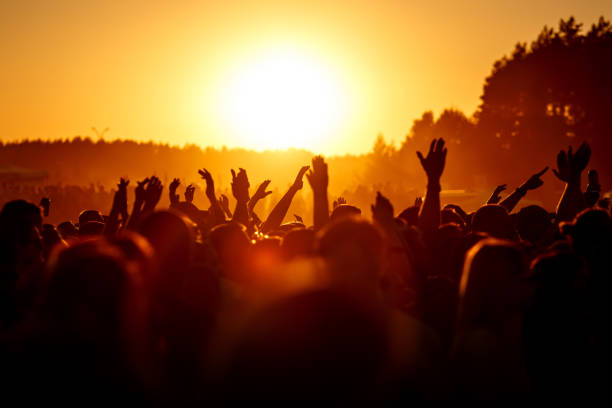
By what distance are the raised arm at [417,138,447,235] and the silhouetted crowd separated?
359 millimetres

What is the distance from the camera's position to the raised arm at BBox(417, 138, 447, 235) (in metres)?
5.62

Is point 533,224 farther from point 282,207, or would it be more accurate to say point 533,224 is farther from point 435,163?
point 282,207

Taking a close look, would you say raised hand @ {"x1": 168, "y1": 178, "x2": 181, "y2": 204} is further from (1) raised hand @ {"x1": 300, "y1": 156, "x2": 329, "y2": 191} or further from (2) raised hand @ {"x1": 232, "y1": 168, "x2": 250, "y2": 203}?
(1) raised hand @ {"x1": 300, "y1": 156, "x2": 329, "y2": 191}

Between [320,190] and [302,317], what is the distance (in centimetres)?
290

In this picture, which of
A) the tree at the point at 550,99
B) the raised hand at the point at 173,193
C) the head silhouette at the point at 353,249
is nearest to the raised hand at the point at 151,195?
the raised hand at the point at 173,193

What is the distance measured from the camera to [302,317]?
8.42 feet

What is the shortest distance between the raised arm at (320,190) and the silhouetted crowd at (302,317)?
57cm

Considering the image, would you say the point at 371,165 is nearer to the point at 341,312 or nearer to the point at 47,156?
the point at 47,156

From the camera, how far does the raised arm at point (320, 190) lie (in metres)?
5.34

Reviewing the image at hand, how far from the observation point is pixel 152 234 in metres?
3.75

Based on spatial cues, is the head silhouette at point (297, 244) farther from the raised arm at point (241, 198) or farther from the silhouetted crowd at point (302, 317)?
the raised arm at point (241, 198)

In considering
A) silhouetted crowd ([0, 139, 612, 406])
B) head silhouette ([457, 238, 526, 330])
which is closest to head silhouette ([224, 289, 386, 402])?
silhouetted crowd ([0, 139, 612, 406])

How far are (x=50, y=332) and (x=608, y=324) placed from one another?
3360 mm

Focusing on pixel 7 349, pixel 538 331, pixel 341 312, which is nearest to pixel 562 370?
pixel 538 331
